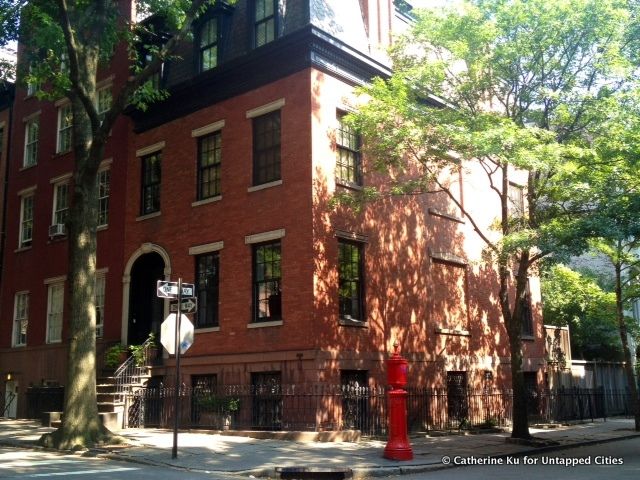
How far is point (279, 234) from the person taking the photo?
18312mm

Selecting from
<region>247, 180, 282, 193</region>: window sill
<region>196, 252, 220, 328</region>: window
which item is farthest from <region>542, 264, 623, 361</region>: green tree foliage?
<region>196, 252, 220, 328</region>: window

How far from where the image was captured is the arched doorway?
2220cm

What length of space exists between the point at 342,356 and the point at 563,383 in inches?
494

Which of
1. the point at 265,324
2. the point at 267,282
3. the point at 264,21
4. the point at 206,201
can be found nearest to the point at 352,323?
the point at 265,324

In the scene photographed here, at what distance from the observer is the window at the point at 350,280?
18.4 metres

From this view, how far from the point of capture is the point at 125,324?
71.9 feet

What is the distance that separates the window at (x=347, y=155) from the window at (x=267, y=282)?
8.81ft

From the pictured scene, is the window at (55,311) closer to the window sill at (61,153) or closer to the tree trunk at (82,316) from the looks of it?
the window sill at (61,153)

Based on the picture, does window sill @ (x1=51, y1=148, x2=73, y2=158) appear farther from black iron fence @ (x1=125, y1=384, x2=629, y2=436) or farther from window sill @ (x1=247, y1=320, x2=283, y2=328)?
window sill @ (x1=247, y1=320, x2=283, y2=328)

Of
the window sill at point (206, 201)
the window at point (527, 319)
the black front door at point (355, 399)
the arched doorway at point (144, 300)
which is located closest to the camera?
the black front door at point (355, 399)

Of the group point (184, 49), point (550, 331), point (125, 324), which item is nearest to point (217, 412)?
point (125, 324)

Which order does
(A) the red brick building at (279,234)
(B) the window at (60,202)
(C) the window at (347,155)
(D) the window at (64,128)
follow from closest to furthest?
(A) the red brick building at (279,234) → (C) the window at (347,155) → (B) the window at (60,202) → (D) the window at (64,128)

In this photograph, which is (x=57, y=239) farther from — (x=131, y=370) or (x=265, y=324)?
(x=265, y=324)

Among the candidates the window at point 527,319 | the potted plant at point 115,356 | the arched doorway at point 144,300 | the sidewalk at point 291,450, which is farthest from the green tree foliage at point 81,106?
the window at point 527,319
